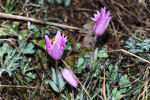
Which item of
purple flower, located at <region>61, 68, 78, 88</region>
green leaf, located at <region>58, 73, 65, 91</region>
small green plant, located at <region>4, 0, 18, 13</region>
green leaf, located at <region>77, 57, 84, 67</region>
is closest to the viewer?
purple flower, located at <region>61, 68, 78, 88</region>

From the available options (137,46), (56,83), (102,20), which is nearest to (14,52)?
(56,83)

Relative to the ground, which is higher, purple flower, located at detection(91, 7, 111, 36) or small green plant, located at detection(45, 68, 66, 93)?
purple flower, located at detection(91, 7, 111, 36)

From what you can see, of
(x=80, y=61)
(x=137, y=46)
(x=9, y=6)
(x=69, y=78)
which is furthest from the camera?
(x=9, y=6)

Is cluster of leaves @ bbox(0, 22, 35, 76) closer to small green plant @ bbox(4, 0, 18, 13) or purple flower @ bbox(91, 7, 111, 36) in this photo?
small green plant @ bbox(4, 0, 18, 13)

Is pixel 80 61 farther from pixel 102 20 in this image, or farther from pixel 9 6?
pixel 9 6

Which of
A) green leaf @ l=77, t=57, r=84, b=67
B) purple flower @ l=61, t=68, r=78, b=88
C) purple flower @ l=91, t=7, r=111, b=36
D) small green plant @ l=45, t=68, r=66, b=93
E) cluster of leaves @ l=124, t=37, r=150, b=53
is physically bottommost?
small green plant @ l=45, t=68, r=66, b=93

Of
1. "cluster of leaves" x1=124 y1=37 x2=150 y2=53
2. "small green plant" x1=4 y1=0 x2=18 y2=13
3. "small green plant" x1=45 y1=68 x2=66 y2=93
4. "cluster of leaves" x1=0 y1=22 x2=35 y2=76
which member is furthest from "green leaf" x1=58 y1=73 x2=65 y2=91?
"small green plant" x1=4 y1=0 x2=18 y2=13

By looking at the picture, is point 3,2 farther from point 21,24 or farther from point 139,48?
point 139,48

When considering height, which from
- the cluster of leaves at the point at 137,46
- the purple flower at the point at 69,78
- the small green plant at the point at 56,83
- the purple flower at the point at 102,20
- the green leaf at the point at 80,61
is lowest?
the small green plant at the point at 56,83

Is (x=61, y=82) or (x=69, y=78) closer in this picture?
(x=69, y=78)

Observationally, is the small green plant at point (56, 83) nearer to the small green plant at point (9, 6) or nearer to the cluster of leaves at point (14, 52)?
the cluster of leaves at point (14, 52)

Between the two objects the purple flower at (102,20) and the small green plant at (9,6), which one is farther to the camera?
the small green plant at (9,6)

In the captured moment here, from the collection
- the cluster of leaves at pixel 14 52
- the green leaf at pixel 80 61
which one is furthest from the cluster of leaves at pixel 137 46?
the cluster of leaves at pixel 14 52
